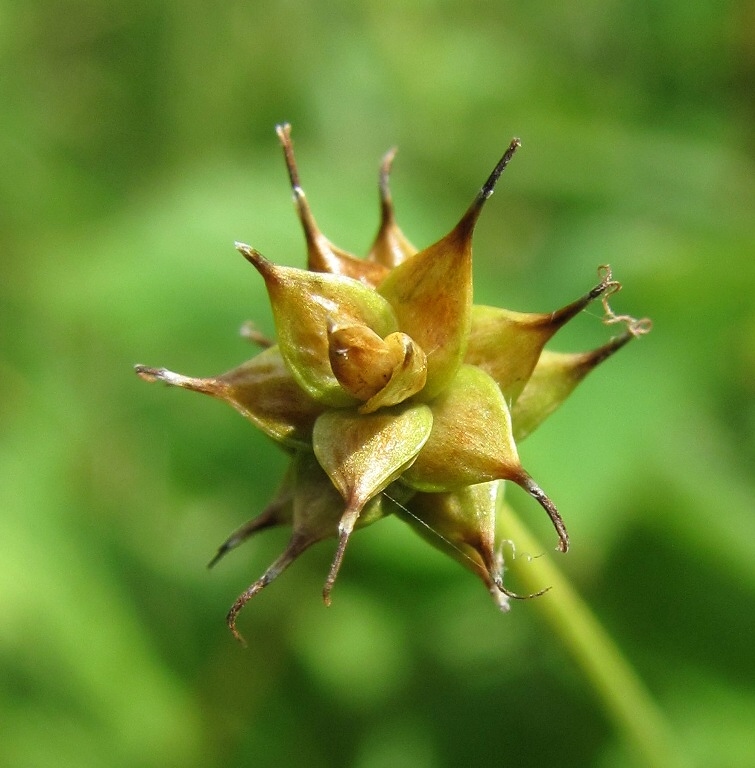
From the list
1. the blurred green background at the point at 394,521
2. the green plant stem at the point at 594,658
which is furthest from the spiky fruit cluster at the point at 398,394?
the blurred green background at the point at 394,521

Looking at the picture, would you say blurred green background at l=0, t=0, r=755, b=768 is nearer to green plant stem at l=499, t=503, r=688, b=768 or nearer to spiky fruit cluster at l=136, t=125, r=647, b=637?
green plant stem at l=499, t=503, r=688, b=768

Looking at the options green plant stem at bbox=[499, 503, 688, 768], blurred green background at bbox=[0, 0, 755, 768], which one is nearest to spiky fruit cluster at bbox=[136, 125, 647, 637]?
green plant stem at bbox=[499, 503, 688, 768]

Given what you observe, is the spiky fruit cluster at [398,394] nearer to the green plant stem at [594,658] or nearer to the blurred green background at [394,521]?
the green plant stem at [594,658]

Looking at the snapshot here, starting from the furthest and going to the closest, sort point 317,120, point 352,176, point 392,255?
point 317,120, point 352,176, point 392,255

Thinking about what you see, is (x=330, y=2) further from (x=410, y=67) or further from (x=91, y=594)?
(x=91, y=594)

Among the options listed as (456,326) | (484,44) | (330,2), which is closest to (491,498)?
(456,326)
